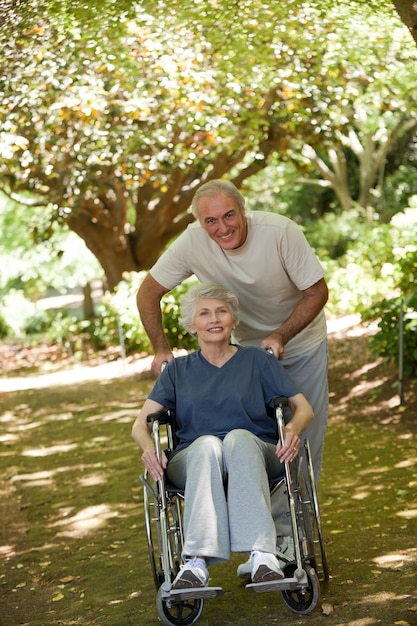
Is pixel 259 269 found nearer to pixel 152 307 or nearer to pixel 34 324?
pixel 152 307

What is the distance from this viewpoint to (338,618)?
3.40 metres

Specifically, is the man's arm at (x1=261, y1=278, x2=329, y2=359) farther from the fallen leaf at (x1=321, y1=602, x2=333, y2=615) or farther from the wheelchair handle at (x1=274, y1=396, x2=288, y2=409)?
the fallen leaf at (x1=321, y1=602, x2=333, y2=615)

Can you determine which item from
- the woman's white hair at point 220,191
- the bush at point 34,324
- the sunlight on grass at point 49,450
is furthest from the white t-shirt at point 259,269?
the bush at point 34,324

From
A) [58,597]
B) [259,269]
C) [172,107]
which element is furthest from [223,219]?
[172,107]

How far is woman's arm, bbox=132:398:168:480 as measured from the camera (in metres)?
3.51

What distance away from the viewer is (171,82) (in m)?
8.45

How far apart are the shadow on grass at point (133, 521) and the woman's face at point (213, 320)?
1.01m

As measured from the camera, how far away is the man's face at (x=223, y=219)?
3840 mm

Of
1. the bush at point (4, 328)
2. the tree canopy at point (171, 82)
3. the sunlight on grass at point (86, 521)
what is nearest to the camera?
the sunlight on grass at point (86, 521)

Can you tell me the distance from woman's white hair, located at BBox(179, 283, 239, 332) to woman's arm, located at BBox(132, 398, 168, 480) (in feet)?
1.19

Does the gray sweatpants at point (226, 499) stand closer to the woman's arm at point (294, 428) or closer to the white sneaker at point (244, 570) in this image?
the woman's arm at point (294, 428)

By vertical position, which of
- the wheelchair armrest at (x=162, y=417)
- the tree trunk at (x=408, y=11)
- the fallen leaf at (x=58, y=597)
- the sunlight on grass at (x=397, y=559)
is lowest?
the fallen leaf at (x=58, y=597)

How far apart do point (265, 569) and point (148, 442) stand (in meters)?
0.66

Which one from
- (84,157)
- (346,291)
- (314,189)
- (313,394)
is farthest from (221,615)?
(314,189)
